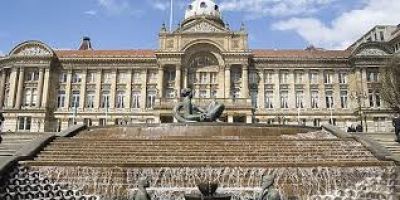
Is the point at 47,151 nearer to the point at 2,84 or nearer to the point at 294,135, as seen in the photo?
the point at 294,135

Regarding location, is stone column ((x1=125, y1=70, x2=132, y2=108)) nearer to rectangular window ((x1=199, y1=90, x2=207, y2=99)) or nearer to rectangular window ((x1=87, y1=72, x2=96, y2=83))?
rectangular window ((x1=87, y1=72, x2=96, y2=83))

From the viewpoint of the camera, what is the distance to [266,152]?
1967cm

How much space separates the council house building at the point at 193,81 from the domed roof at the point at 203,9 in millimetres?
14979

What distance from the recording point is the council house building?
207 feet

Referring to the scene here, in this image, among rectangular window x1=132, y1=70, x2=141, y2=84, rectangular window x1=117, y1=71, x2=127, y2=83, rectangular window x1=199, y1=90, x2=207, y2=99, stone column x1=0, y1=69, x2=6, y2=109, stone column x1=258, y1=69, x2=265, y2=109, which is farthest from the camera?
rectangular window x1=117, y1=71, x2=127, y2=83

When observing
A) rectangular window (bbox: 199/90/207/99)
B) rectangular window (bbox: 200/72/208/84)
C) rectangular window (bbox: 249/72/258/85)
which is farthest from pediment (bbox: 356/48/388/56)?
rectangular window (bbox: 199/90/207/99)

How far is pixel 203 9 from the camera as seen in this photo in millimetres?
79688

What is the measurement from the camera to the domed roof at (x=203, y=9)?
79.3 m

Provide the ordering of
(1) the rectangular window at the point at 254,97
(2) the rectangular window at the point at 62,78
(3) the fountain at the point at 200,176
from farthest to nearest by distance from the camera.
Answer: (2) the rectangular window at the point at 62,78, (1) the rectangular window at the point at 254,97, (3) the fountain at the point at 200,176

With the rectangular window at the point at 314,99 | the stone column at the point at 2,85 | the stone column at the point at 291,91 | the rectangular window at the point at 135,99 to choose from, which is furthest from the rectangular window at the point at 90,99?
the rectangular window at the point at 314,99

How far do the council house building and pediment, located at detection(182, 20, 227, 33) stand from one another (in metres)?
0.15

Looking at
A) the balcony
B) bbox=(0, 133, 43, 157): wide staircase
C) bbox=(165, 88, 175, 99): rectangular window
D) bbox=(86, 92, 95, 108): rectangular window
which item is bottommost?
bbox=(0, 133, 43, 157): wide staircase

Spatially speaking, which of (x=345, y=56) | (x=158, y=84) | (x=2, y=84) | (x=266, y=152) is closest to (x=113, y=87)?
(x=158, y=84)

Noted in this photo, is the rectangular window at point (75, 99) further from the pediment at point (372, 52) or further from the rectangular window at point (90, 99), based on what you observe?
the pediment at point (372, 52)
